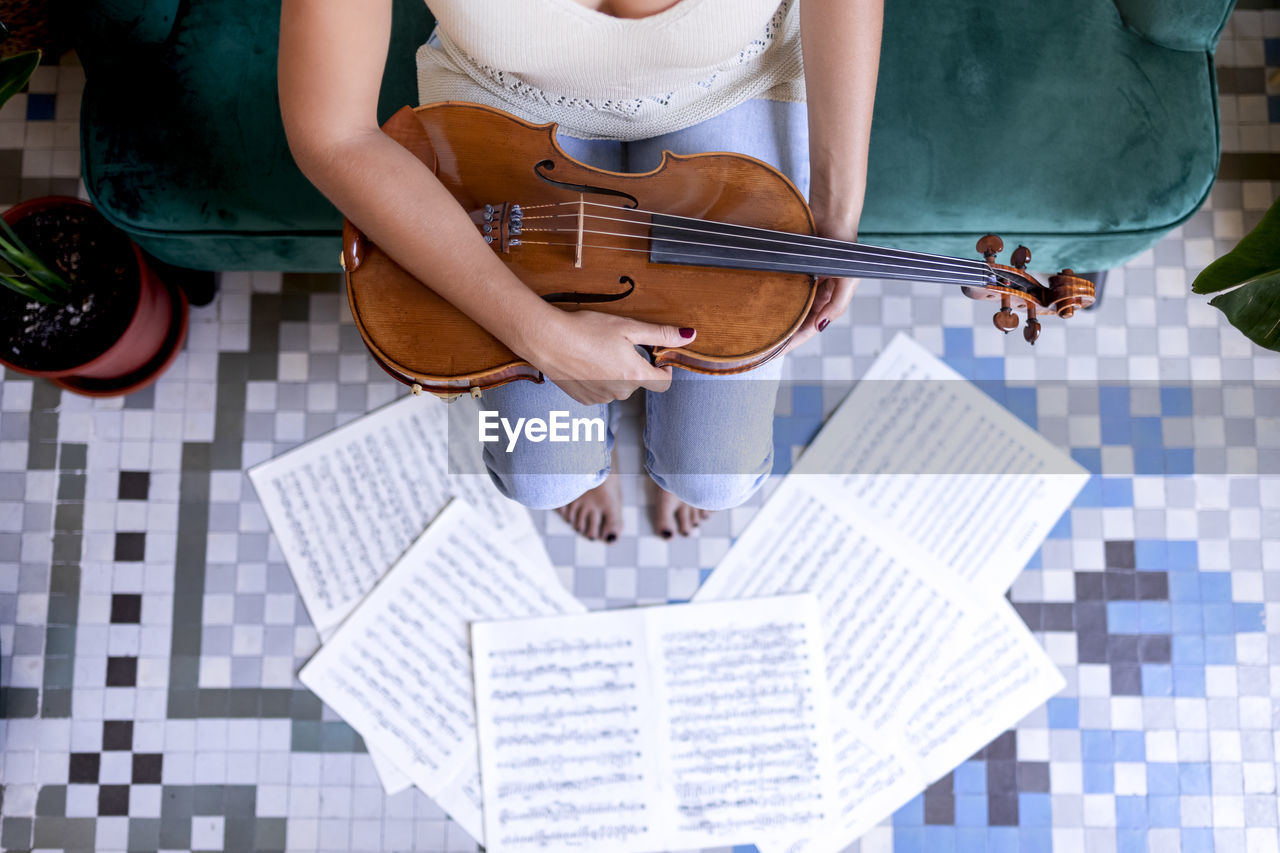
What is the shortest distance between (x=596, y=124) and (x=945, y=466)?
2.86 feet

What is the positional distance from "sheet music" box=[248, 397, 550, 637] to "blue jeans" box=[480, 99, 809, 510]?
0.27m

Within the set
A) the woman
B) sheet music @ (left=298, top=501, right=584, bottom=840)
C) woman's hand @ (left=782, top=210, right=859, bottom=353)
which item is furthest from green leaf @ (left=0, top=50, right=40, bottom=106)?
woman's hand @ (left=782, top=210, right=859, bottom=353)

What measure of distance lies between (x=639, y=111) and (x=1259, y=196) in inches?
49.2

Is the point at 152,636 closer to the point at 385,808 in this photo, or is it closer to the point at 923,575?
the point at 385,808

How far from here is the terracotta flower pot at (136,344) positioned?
4.44 feet

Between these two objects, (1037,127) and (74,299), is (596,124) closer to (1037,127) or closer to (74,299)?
(1037,127)

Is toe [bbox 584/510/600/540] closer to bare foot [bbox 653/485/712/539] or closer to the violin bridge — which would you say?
bare foot [bbox 653/485/712/539]

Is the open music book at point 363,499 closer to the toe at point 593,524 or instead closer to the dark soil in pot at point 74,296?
the toe at point 593,524

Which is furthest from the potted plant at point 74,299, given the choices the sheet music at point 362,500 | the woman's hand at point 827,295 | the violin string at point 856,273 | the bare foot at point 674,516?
the woman's hand at point 827,295

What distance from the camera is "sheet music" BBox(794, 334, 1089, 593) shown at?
1.51 metres

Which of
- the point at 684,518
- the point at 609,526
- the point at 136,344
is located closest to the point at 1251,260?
the point at 684,518

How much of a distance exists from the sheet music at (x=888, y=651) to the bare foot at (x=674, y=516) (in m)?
0.09

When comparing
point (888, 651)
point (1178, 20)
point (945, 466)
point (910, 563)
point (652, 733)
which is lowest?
point (652, 733)

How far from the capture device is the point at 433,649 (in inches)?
58.7
